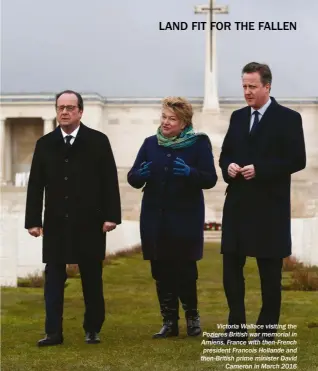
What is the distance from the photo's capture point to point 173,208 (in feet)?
18.4

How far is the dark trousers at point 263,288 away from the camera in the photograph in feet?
17.6

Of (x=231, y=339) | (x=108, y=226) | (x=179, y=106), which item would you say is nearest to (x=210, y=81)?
(x=179, y=106)

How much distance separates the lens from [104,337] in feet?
18.6

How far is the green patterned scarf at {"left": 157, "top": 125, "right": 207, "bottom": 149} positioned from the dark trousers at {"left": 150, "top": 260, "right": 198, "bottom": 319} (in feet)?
2.55

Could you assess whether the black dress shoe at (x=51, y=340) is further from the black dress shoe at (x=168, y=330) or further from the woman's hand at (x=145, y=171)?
the woman's hand at (x=145, y=171)

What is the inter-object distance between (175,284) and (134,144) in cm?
3532

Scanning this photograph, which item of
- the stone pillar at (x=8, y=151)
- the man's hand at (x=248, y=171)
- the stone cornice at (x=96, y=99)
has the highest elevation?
the stone cornice at (x=96, y=99)

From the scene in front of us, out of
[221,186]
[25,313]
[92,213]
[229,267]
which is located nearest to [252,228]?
[229,267]

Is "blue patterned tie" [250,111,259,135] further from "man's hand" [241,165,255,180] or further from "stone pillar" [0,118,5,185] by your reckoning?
"stone pillar" [0,118,5,185]

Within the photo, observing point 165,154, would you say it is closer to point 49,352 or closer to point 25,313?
point 49,352

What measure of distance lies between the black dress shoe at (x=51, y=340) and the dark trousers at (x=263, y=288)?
3.60 feet

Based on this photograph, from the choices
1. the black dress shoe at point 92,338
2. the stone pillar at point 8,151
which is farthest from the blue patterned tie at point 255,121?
the stone pillar at point 8,151

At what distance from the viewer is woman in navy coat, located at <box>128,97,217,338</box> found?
18.3 feet

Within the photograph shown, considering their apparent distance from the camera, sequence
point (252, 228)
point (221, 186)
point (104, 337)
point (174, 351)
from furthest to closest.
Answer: point (221, 186) → point (104, 337) → point (252, 228) → point (174, 351)
